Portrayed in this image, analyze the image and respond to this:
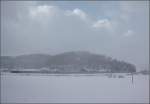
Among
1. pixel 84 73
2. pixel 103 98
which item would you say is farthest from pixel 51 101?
pixel 84 73

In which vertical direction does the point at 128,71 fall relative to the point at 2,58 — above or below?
below

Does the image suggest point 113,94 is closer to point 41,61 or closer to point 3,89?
point 3,89

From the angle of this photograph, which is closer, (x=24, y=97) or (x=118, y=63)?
(x=24, y=97)

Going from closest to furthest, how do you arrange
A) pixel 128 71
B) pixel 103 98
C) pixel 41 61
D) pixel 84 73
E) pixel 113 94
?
1. pixel 103 98
2. pixel 113 94
3. pixel 41 61
4. pixel 128 71
5. pixel 84 73

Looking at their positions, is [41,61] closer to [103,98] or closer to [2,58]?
[2,58]

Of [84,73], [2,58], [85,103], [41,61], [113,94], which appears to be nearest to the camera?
[85,103]

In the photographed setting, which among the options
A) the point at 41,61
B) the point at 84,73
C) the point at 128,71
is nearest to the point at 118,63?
the point at 128,71
